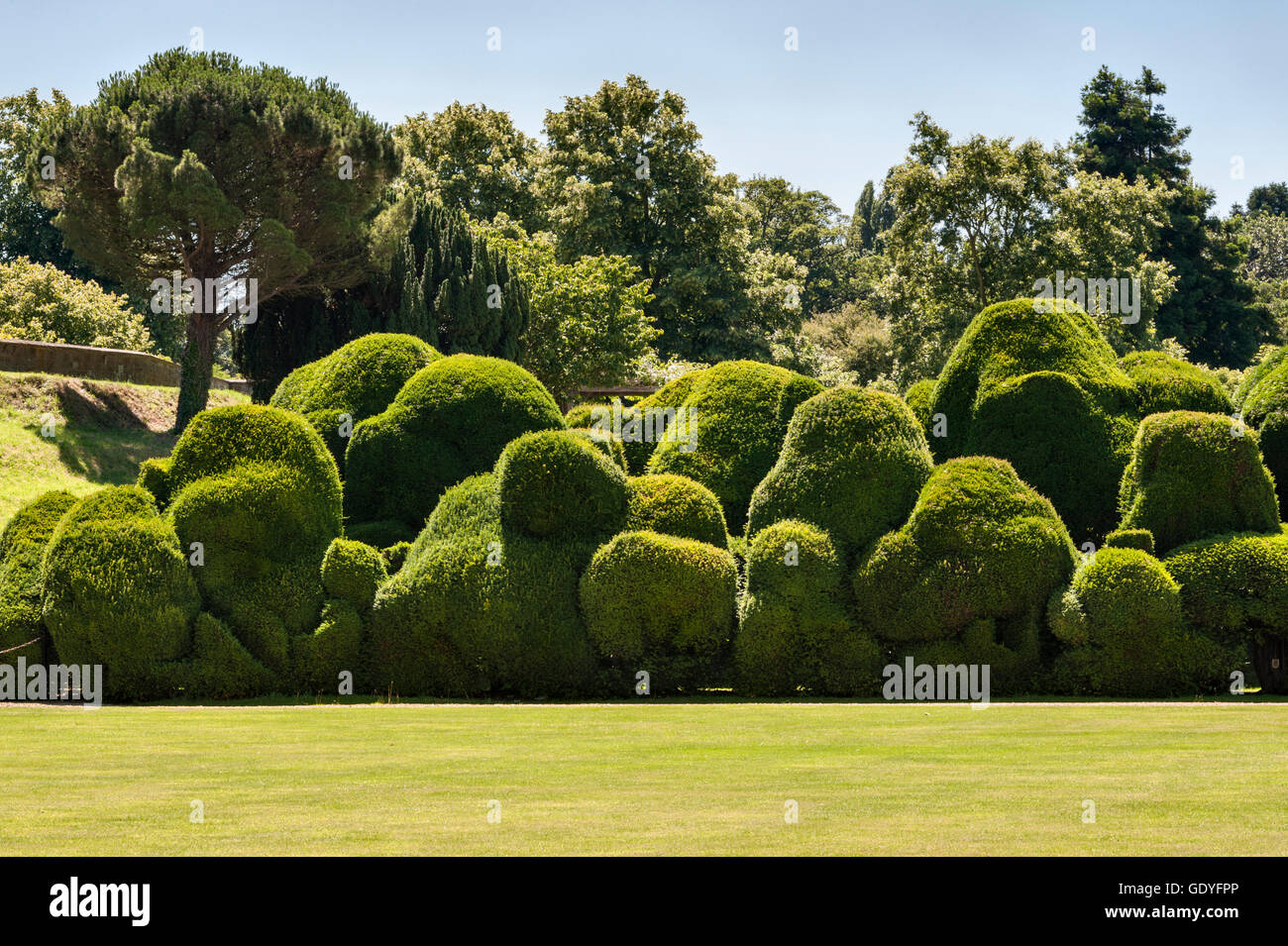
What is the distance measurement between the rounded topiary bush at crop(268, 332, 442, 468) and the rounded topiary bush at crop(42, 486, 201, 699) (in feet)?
16.1

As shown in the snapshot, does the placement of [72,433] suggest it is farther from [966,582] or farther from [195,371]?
[966,582]

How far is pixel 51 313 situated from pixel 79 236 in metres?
12.4

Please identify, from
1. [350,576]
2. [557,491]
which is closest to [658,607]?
[557,491]

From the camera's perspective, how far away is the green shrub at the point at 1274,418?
2436cm

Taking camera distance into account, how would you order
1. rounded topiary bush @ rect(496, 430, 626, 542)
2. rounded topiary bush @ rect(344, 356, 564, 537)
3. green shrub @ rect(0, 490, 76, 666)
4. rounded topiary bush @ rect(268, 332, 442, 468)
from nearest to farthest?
green shrub @ rect(0, 490, 76, 666)
rounded topiary bush @ rect(496, 430, 626, 542)
rounded topiary bush @ rect(344, 356, 564, 537)
rounded topiary bush @ rect(268, 332, 442, 468)

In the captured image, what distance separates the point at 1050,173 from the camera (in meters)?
51.2

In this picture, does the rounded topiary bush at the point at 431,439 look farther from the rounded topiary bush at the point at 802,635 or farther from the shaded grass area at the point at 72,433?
the shaded grass area at the point at 72,433

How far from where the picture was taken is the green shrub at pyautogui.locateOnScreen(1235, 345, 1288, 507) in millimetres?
24359

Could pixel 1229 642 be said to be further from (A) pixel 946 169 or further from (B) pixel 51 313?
(B) pixel 51 313

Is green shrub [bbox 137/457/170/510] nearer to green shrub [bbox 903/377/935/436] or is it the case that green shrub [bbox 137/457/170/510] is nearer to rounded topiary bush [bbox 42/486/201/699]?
rounded topiary bush [bbox 42/486/201/699]

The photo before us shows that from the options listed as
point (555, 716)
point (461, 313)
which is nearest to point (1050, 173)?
point (461, 313)

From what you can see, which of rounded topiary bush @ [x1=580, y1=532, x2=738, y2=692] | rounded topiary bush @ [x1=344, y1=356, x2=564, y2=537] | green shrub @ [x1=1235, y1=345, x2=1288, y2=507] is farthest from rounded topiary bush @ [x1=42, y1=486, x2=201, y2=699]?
green shrub @ [x1=1235, y1=345, x2=1288, y2=507]

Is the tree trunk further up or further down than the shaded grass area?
further up

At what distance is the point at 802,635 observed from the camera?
21.4 m
